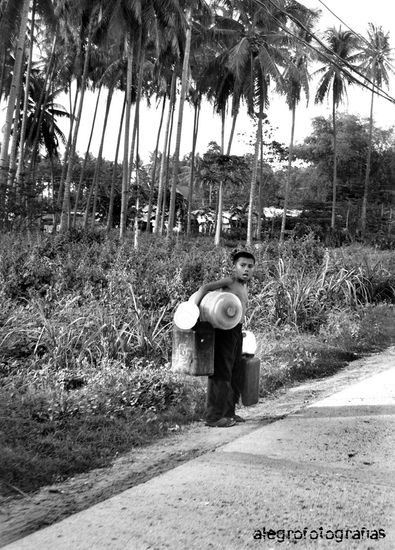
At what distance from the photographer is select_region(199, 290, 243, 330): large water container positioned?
16.5ft

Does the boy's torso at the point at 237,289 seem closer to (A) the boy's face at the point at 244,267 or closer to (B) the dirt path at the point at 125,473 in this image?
(A) the boy's face at the point at 244,267

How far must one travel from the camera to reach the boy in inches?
209

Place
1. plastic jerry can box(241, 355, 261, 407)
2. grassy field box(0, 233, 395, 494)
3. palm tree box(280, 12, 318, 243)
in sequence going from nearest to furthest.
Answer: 1. grassy field box(0, 233, 395, 494)
2. plastic jerry can box(241, 355, 261, 407)
3. palm tree box(280, 12, 318, 243)

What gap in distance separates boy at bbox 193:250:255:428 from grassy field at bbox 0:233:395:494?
1.31ft

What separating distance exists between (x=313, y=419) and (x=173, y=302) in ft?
12.1

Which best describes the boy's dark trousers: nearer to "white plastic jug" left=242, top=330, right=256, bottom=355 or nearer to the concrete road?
"white plastic jug" left=242, top=330, right=256, bottom=355

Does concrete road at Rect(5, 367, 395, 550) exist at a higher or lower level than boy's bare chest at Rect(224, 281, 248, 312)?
lower

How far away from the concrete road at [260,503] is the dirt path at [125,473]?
0.14 m

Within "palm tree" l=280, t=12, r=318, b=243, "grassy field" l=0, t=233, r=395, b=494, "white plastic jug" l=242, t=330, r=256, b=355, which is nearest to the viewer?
"grassy field" l=0, t=233, r=395, b=494

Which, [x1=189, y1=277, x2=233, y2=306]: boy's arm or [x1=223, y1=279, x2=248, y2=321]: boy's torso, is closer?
[x1=189, y1=277, x2=233, y2=306]: boy's arm

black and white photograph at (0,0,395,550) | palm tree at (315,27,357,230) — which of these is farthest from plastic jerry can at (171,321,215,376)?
palm tree at (315,27,357,230)

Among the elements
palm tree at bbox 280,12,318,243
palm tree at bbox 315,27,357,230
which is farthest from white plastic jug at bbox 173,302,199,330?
palm tree at bbox 315,27,357,230

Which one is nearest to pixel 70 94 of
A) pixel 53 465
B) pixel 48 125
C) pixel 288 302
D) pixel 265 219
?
pixel 48 125

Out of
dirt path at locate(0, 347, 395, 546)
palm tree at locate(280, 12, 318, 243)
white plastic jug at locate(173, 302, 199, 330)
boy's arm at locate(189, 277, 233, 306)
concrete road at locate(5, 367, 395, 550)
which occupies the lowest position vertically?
dirt path at locate(0, 347, 395, 546)
